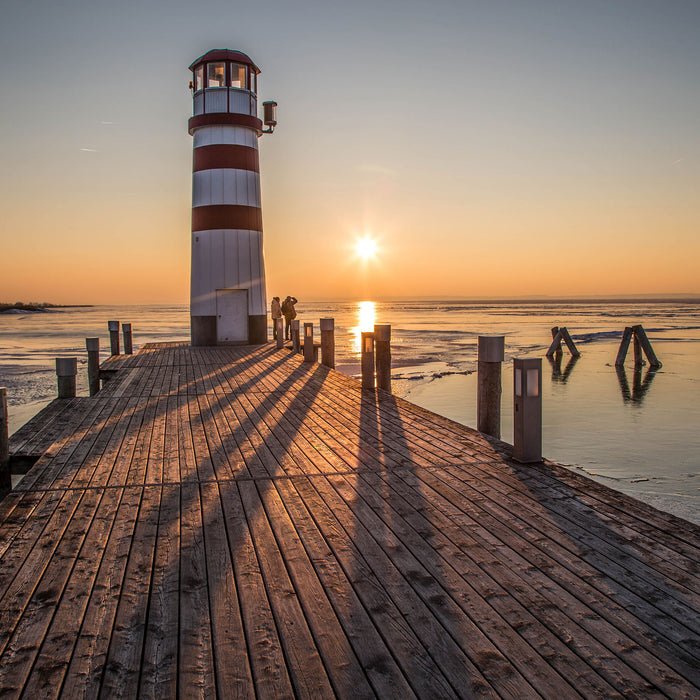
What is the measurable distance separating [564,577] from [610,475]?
18.6 ft

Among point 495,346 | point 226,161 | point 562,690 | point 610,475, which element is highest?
point 226,161

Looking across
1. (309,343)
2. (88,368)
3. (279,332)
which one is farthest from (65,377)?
(279,332)

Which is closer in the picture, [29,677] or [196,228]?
[29,677]

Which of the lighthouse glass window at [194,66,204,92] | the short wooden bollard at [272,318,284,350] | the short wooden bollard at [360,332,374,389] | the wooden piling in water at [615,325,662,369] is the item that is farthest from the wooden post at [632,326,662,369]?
the lighthouse glass window at [194,66,204,92]

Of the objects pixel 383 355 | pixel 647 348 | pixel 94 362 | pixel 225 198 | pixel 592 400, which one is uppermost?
pixel 225 198

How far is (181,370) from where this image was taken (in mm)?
12836

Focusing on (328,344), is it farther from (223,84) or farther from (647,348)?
(647,348)

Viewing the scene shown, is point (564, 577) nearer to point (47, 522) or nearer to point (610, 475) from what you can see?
point (47, 522)

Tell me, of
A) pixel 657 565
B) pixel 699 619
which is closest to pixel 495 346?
pixel 657 565

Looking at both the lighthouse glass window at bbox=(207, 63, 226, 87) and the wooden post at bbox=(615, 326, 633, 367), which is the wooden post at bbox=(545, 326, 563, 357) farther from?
the lighthouse glass window at bbox=(207, 63, 226, 87)

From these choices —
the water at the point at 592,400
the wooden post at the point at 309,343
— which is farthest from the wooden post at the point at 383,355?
the wooden post at the point at 309,343

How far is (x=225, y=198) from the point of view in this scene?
18.3 meters

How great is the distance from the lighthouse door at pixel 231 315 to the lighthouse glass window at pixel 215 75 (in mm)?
6431

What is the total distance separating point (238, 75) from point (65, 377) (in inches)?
513
